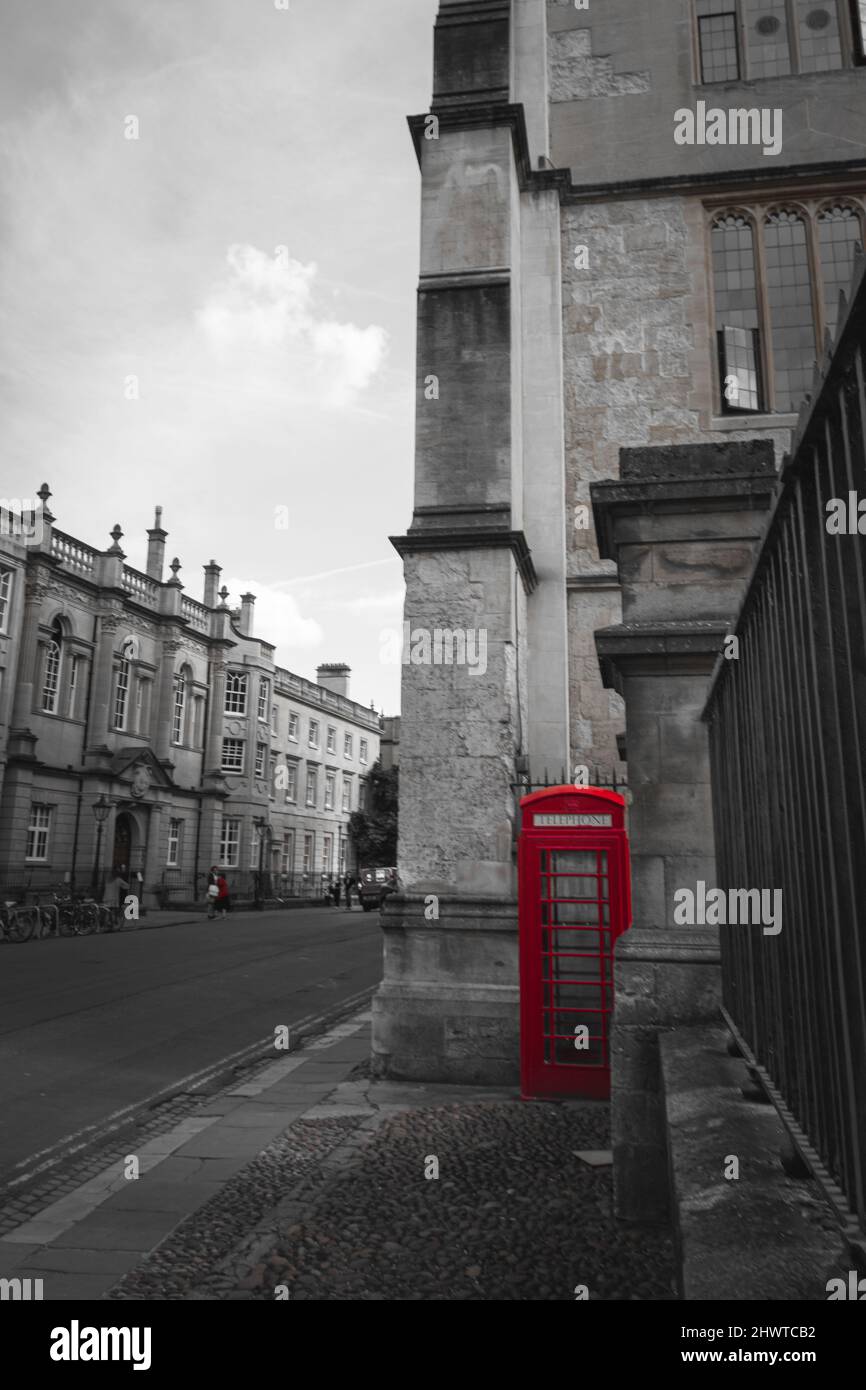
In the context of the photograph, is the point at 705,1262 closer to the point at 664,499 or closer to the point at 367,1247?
the point at 367,1247

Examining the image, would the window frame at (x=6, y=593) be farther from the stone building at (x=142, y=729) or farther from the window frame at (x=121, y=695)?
the window frame at (x=121, y=695)

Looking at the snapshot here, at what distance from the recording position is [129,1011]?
1155cm

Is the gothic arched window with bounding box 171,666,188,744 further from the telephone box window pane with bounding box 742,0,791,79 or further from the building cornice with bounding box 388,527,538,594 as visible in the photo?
the building cornice with bounding box 388,527,538,594

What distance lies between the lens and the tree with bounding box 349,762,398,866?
1987 inches

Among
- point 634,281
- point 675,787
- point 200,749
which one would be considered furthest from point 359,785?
point 675,787

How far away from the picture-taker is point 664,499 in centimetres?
474

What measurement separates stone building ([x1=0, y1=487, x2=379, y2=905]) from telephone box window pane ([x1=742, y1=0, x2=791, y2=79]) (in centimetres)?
2620

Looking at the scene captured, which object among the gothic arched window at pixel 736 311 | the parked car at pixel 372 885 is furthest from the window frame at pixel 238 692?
the gothic arched window at pixel 736 311

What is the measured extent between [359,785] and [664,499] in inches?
2307

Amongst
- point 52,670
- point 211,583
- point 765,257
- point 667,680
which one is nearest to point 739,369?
point 765,257

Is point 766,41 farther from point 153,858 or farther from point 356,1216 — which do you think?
point 153,858

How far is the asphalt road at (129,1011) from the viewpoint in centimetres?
716

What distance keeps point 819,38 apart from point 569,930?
40.0 feet
